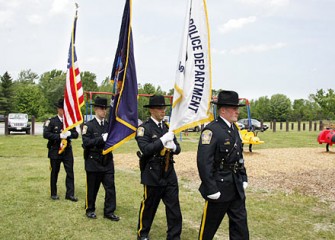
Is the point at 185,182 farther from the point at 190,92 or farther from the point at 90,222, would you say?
the point at 190,92

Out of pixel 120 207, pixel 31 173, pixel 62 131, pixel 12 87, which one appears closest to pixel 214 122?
pixel 120 207

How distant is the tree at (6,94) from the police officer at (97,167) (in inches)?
2414

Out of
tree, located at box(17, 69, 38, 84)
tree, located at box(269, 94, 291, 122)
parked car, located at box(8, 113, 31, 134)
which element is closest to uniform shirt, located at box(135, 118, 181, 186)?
parked car, located at box(8, 113, 31, 134)

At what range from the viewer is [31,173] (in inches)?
410

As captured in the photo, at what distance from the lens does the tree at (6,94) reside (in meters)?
62.4

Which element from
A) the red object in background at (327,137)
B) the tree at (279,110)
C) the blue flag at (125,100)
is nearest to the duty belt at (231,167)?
the blue flag at (125,100)

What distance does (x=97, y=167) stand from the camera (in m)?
6.19

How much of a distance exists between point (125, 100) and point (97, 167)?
52.3 inches

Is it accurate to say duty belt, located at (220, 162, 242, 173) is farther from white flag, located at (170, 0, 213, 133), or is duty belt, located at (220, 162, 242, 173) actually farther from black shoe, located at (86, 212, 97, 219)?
black shoe, located at (86, 212, 97, 219)

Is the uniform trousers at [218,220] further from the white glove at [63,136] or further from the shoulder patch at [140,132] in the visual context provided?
the white glove at [63,136]

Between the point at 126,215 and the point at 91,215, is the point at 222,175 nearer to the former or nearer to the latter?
the point at 126,215

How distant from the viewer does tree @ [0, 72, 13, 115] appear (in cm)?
6238

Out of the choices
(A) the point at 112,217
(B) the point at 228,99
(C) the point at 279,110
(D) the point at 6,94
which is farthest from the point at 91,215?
(C) the point at 279,110

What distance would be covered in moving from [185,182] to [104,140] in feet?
13.1
